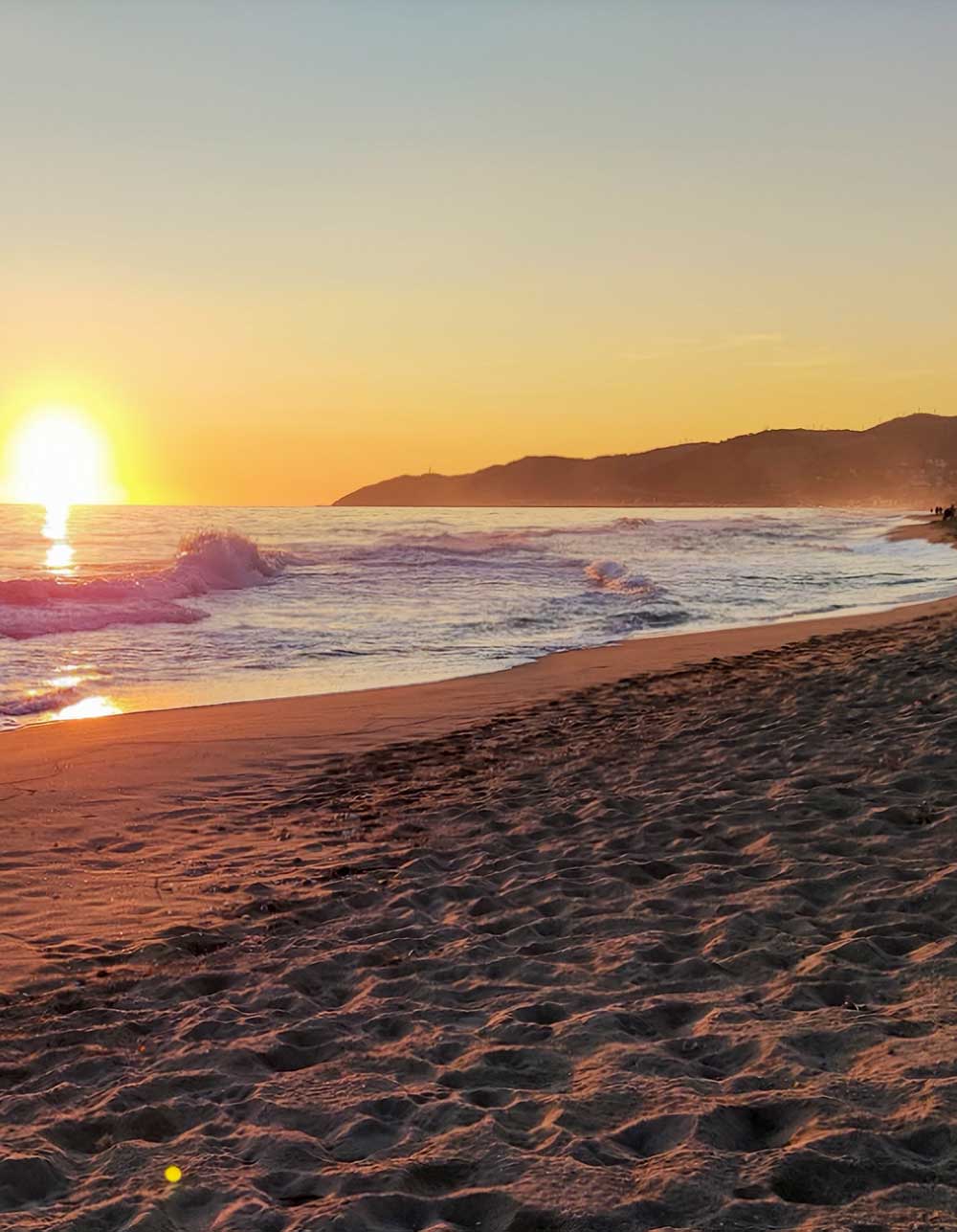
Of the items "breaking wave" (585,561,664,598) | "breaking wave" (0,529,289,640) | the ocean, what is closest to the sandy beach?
the ocean

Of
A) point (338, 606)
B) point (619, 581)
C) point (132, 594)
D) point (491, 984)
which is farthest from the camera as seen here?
point (619, 581)

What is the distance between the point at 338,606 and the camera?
71.4 ft

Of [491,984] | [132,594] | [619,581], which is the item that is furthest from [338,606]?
[491,984]

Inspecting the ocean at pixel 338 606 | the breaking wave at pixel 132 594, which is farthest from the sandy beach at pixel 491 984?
the breaking wave at pixel 132 594

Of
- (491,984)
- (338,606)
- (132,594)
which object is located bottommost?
(491,984)

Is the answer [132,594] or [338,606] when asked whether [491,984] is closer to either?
[338,606]

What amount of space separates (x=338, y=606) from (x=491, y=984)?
58.0 feet

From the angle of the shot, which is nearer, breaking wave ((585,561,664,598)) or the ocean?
the ocean

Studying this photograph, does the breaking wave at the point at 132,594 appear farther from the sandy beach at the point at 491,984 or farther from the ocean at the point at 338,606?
the sandy beach at the point at 491,984

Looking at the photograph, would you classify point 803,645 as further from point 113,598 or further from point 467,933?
point 113,598

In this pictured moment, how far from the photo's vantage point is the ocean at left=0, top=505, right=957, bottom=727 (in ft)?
42.6

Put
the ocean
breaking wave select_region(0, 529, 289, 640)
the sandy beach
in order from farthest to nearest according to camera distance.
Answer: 1. breaking wave select_region(0, 529, 289, 640)
2. the ocean
3. the sandy beach

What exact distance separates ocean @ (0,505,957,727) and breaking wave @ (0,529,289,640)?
2.2 inches

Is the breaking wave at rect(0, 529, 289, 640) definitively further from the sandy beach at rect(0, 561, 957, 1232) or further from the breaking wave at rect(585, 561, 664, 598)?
the sandy beach at rect(0, 561, 957, 1232)
